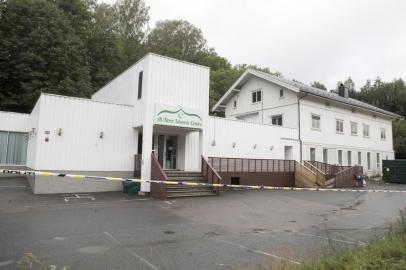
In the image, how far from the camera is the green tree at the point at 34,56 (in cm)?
3097

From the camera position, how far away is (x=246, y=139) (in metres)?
21.9

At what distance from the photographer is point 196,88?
18062 mm

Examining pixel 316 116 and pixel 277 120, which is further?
pixel 277 120

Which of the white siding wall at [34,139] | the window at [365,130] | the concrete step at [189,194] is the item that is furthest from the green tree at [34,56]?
the window at [365,130]

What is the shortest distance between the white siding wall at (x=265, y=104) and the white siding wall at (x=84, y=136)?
48.8 feet

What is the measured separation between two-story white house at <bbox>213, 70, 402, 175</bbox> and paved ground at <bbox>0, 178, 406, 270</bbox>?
41.6 feet

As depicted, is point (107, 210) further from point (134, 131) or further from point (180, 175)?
point (134, 131)

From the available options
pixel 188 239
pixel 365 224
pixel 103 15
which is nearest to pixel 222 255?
pixel 188 239

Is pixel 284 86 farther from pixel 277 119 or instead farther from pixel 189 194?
pixel 189 194

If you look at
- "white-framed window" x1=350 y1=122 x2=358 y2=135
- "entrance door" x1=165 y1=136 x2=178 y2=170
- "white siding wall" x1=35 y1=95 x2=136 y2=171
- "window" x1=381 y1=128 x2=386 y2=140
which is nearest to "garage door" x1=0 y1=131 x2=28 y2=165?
"white siding wall" x1=35 y1=95 x2=136 y2=171

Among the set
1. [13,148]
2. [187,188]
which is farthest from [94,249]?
[13,148]

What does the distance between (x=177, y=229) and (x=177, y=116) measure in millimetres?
8854

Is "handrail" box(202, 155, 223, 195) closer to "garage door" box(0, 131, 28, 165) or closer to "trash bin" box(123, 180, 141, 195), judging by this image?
"trash bin" box(123, 180, 141, 195)

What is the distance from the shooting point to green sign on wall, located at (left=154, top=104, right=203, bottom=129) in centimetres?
1622
